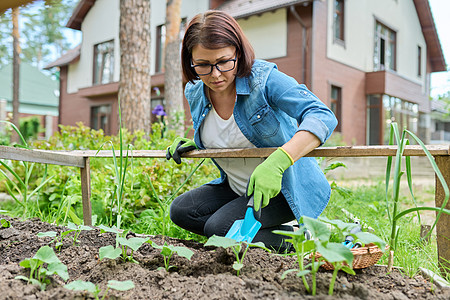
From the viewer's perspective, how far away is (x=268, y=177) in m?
1.30

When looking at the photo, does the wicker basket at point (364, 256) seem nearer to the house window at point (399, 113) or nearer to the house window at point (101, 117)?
the house window at point (399, 113)

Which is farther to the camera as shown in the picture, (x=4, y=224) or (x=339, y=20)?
(x=339, y=20)

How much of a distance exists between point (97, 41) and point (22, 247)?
13653 mm

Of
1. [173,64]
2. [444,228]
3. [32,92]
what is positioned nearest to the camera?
[444,228]

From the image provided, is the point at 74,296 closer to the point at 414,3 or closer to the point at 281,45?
the point at 281,45

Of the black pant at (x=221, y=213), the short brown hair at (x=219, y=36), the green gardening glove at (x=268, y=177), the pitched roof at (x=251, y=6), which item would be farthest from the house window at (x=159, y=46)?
the green gardening glove at (x=268, y=177)

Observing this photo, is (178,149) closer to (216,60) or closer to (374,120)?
(216,60)

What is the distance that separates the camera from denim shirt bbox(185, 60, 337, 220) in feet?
4.96

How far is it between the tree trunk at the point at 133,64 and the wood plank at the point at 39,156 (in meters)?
2.85

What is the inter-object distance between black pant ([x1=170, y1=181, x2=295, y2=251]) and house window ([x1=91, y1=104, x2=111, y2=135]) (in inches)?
487

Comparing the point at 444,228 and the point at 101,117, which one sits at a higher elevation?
the point at 101,117

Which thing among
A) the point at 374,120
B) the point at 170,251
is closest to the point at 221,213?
the point at 170,251

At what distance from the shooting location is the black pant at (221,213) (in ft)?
5.91

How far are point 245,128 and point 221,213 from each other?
0.41 meters
